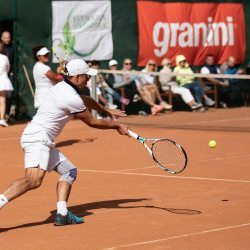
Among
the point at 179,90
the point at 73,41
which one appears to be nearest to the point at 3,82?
the point at 73,41

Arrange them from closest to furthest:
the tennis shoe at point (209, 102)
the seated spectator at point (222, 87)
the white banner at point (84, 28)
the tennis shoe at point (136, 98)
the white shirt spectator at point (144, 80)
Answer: the white banner at point (84, 28) → the tennis shoe at point (136, 98) → the white shirt spectator at point (144, 80) → the tennis shoe at point (209, 102) → the seated spectator at point (222, 87)

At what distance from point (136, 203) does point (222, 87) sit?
1123 centimetres

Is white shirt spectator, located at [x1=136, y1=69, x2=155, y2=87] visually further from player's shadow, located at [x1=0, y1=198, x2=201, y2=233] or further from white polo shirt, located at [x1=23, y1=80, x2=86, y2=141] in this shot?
white polo shirt, located at [x1=23, y1=80, x2=86, y2=141]

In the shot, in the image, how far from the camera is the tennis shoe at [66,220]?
256 inches

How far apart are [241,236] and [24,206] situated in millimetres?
2462

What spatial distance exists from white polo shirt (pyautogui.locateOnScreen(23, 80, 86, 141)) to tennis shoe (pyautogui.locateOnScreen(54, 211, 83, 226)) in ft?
2.40

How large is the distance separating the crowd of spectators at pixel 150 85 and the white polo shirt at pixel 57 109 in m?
8.19

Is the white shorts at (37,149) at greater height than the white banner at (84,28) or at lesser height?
lesser

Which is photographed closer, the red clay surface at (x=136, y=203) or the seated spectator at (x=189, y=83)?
the red clay surface at (x=136, y=203)

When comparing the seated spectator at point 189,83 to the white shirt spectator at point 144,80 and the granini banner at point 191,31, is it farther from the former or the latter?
the white shirt spectator at point 144,80

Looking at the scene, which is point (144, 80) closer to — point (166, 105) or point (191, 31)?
point (166, 105)

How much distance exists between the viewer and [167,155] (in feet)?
23.6

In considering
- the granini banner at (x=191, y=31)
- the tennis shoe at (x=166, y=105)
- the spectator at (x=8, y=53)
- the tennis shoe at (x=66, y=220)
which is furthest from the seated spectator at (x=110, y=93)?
the tennis shoe at (x=66, y=220)

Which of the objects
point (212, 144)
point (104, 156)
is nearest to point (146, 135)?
point (104, 156)
